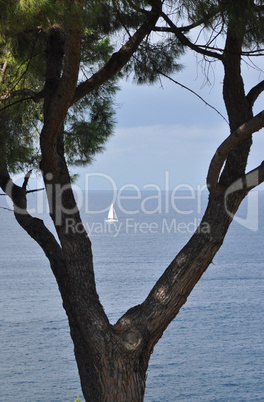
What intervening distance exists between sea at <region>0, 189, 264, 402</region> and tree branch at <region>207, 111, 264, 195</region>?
5.06 metres

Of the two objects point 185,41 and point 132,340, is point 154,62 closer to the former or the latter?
point 185,41

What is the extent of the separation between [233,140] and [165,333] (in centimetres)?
1844

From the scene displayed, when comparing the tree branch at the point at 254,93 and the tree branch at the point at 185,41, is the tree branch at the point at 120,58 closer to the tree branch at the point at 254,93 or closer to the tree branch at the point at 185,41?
the tree branch at the point at 185,41

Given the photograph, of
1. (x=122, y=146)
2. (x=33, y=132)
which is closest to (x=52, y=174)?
(x=33, y=132)

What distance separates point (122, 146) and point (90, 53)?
53149 mm

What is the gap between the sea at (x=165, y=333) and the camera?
51.2ft

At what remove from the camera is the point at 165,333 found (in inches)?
819

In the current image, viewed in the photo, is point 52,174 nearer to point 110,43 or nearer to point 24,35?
point 24,35

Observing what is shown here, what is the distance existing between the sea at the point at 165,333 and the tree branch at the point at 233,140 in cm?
506

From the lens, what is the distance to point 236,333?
20344 mm

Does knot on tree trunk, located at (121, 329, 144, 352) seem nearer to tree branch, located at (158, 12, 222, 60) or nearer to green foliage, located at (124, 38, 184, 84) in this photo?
tree branch, located at (158, 12, 222, 60)
